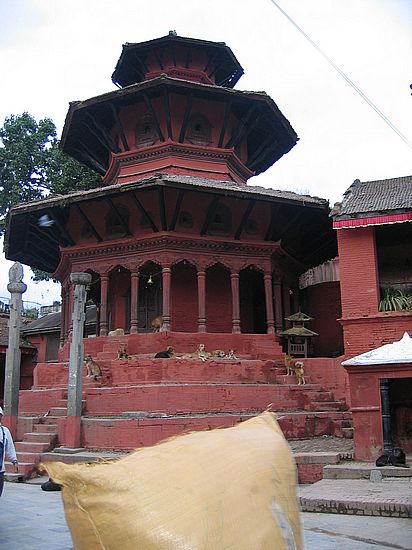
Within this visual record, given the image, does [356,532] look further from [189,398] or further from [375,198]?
[375,198]

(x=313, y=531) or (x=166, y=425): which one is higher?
(x=166, y=425)

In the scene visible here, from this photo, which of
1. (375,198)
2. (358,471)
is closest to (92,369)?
(358,471)

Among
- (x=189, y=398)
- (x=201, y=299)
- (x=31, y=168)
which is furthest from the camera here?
(x=31, y=168)

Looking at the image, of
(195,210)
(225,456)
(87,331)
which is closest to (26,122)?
(87,331)

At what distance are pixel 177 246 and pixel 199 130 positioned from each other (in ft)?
15.7

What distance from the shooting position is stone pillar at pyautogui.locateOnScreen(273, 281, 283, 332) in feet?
57.6

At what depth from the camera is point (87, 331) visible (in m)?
25.8

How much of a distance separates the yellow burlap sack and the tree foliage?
25119 millimetres

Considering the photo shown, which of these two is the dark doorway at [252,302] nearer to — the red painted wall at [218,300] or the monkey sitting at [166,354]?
the red painted wall at [218,300]

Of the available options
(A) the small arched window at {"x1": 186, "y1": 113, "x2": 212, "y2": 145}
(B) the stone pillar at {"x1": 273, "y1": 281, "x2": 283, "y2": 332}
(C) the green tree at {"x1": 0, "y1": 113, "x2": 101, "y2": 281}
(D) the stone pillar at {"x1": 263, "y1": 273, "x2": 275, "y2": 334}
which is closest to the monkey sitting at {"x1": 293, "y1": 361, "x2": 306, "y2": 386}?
(D) the stone pillar at {"x1": 263, "y1": 273, "x2": 275, "y2": 334}

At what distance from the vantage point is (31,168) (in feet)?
92.0

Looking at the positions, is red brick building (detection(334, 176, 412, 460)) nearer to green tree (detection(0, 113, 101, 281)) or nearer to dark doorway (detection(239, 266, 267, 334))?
dark doorway (detection(239, 266, 267, 334))

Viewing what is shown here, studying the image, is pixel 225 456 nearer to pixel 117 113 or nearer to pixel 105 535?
pixel 105 535

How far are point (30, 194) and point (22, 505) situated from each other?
2097 cm
